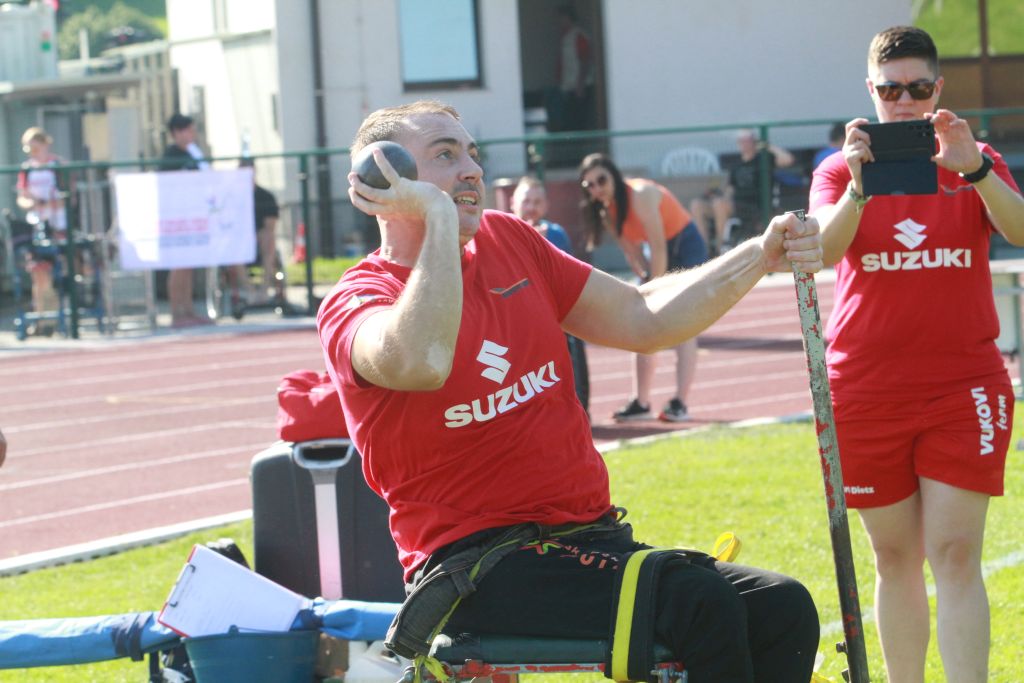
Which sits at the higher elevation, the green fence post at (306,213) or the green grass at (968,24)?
the green grass at (968,24)

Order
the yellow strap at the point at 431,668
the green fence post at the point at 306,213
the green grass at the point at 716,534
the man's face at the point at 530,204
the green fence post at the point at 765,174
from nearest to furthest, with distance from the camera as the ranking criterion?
1. the yellow strap at the point at 431,668
2. the green grass at the point at 716,534
3. the man's face at the point at 530,204
4. the green fence post at the point at 306,213
5. the green fence post at the point at 765,174

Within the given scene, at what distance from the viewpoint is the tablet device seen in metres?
4.34

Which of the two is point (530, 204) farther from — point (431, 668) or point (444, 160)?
point (431, 668)

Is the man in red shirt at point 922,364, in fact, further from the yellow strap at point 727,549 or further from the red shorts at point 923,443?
the yellow strap at point 727,549

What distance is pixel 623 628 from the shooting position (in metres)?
3.43

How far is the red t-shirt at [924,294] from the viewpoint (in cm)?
451

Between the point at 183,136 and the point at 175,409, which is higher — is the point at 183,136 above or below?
above

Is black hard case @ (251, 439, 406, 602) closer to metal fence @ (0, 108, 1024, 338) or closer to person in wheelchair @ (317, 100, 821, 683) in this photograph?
person in wheelchair @ (317, 100, 821, 683)

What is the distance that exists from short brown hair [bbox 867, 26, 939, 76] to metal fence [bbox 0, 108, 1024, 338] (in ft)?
39.4

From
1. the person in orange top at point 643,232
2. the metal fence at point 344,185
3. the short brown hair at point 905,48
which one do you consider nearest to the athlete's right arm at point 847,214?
the short brown hair at point 905,48

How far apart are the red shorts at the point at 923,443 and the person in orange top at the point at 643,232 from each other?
5499 millimetres

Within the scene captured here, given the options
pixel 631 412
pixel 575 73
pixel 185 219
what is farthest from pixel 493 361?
pixel 575 73

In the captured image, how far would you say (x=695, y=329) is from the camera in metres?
4.03

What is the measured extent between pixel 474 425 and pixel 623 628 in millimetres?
571
